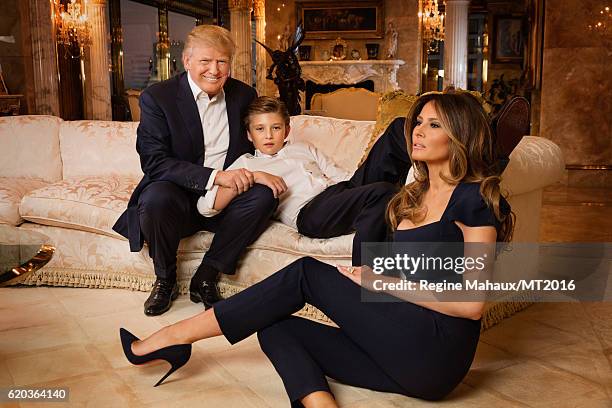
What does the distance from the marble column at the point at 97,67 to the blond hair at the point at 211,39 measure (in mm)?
6308

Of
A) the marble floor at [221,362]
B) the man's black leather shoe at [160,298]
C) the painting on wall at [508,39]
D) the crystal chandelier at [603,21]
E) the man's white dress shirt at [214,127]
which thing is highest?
the painting on wall at [508,39]

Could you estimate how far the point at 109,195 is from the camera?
3.30 m

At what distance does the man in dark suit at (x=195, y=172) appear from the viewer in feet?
9.44

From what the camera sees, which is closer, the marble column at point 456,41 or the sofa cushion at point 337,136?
the sofa cushion at point 337,136

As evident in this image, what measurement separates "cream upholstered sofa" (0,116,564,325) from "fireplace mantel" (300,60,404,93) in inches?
319

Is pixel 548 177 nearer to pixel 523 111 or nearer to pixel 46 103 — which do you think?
pixel 523 111

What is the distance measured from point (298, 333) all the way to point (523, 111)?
1174 millimetres

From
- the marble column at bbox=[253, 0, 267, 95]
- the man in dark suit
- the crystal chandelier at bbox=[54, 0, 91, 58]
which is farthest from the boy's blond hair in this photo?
the marble column at bbox=[253, 0, 267, 95]

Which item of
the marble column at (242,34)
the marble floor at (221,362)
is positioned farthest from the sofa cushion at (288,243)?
the marble column at (242,34)

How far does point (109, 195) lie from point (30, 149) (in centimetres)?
102

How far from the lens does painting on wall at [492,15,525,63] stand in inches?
480

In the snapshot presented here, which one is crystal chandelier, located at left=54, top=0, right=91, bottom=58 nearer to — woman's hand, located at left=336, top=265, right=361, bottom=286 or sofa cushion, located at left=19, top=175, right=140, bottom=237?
sofa cushion, located at left=19, top=175, right=140, bottom=237

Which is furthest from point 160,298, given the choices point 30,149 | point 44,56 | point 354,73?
point 354,73

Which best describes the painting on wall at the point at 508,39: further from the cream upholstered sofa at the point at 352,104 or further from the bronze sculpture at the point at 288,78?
the bronze sculpture at the point at 288,78
